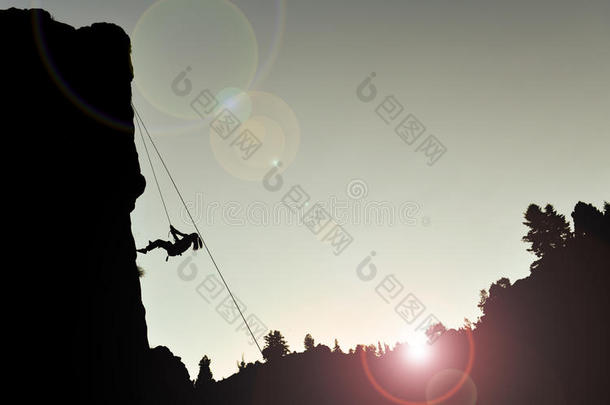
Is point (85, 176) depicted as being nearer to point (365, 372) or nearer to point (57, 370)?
point (57, 370)

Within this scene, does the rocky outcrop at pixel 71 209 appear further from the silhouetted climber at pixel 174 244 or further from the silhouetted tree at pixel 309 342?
the silhouetted tree at pixel 309 342

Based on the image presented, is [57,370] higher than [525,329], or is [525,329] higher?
[57,370]

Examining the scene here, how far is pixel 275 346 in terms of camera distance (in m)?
87.9

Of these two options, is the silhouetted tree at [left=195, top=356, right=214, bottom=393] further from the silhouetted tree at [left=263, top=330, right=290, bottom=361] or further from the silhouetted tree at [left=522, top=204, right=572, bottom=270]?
the silhouetted tree at [left=522, top=204, right=572, bottom=270]

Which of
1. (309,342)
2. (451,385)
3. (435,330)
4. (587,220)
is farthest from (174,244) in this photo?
(435,330)

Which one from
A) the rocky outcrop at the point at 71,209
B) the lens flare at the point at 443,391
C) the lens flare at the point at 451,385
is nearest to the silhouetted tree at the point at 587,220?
the lens flare at the point at 443,391

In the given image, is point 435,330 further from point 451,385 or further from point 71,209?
point 71,209

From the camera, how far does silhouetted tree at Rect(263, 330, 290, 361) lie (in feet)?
283

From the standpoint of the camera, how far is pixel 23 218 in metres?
8.26

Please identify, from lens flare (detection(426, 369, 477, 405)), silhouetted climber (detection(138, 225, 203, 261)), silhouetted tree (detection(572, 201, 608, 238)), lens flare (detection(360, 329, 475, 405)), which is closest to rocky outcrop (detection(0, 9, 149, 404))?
silhouetted climber (detection(138, 225, 203, 261))

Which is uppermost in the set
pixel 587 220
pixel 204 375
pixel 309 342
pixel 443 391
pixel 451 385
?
pixel 204 375

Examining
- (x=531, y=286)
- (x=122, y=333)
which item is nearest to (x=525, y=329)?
(x=531, y=286)

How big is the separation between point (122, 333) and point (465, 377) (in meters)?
70.5

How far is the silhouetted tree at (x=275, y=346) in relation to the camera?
86250mm
